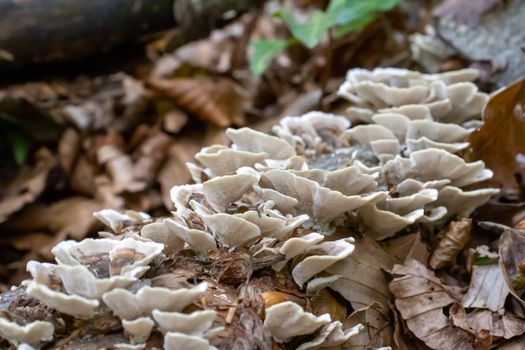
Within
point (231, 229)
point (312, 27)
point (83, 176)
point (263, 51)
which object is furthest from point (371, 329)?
point (83, 176)

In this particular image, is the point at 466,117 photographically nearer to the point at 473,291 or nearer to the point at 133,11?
the point at 473,291

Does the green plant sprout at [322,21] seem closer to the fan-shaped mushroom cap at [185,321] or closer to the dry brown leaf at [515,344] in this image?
the dry brown leaf at [515,344]

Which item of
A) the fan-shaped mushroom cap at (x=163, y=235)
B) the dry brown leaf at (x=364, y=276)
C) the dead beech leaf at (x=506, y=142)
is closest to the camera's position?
the fan-shaped mushroom cap at (x=163, y=235)

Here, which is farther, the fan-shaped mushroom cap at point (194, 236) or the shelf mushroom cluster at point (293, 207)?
the fan-shaped mushroom cap at point (194, 236)

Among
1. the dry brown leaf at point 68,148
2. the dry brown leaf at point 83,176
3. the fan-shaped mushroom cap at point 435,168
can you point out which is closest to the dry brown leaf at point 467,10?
the fan-shaped mushroom cap at point 435,168

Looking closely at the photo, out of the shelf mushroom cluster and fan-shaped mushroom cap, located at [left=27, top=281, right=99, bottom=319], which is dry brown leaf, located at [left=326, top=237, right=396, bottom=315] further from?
fan-shaped mushroom cap, located at [left=27, top=281, right=99, bottom=319]

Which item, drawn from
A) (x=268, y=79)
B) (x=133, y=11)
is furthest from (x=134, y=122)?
(x=268, y=79)

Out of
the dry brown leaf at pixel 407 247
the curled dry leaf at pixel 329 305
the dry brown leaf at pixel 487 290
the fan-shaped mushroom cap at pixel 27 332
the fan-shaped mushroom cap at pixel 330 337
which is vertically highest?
the fan-shaped mushroom cap at pixel 27 332

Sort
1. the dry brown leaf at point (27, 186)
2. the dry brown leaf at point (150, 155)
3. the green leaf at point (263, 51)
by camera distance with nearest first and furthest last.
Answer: the green leaf at point (263, 51) < the dry brown leaf at point (27, 186) < the dry brown leaf at point (150, 155)
